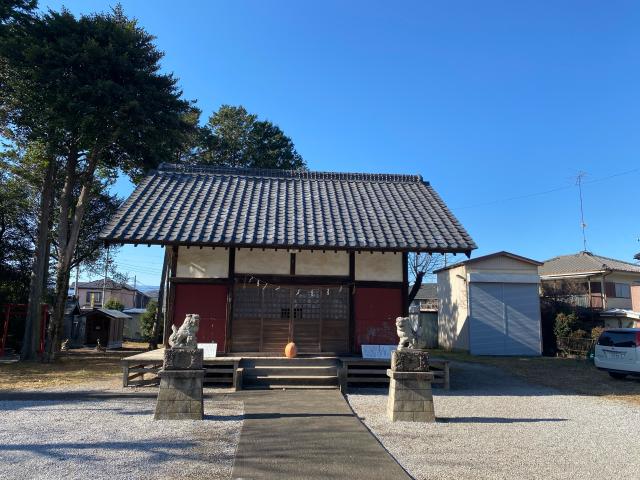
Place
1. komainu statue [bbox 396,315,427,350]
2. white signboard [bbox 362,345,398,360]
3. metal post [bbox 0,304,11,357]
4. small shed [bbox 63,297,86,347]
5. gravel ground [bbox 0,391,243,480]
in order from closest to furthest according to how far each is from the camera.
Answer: gravel ground [bbox 0,391,243,480], komainu statue [bbox 396,315,427,350], white signboard [bbox 362,345,398,360], metal post [bbox 0,304,11,357], small shed [bbox 63,297,86,347]

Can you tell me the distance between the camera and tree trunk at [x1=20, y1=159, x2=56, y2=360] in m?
17.0

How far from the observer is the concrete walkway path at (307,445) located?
16.4 ft

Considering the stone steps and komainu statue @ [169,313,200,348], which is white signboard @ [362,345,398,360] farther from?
komainu statue @ [169,313,200,348]

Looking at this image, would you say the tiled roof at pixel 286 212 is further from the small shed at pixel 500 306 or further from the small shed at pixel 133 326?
the small shed at pixel 133 326

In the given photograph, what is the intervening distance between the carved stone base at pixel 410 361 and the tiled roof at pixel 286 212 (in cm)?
405

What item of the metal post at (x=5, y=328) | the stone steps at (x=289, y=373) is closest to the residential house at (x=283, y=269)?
the stone steps at (x=289, y=373)

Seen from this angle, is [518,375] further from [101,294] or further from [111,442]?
[101,294]

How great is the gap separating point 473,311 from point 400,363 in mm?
14642

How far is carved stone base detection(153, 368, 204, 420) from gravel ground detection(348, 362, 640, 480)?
284cm

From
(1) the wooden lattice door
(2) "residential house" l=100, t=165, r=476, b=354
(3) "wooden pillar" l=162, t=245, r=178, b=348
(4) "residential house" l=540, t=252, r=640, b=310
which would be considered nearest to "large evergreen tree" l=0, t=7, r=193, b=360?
(2) "residential house" l=100, t=165, r=476, b=354

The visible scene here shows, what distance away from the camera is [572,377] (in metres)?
13.5

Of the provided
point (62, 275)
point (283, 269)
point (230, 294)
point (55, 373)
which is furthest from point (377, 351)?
point (62, 275)

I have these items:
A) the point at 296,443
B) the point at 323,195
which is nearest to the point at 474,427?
the point at 296,443

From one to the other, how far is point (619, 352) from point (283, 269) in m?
9.88
